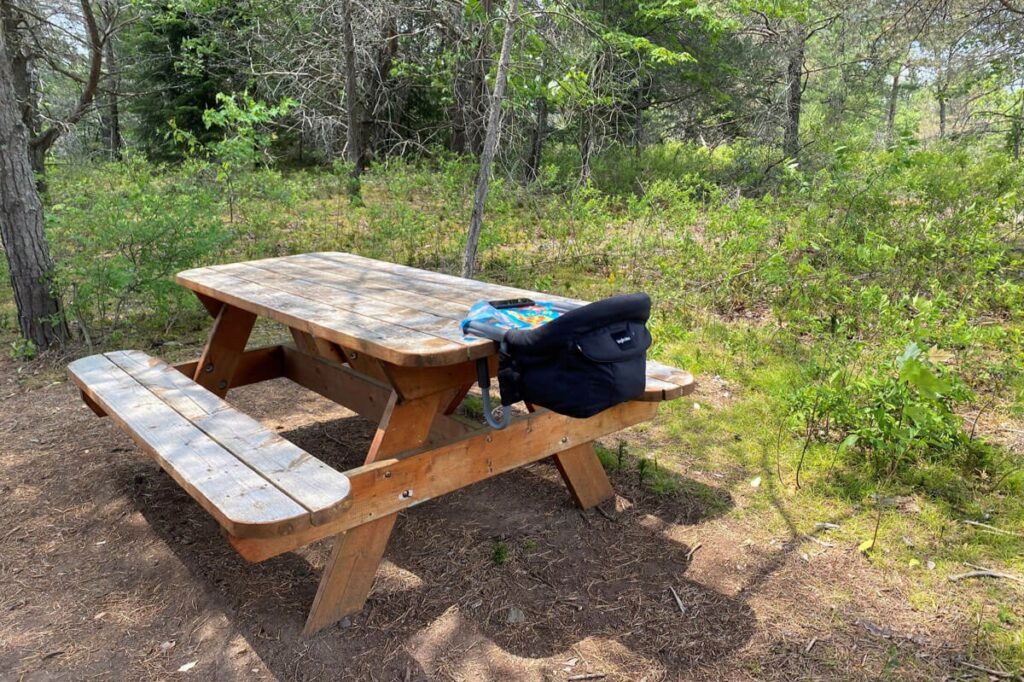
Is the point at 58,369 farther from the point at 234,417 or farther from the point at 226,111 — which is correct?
the point at 226,111

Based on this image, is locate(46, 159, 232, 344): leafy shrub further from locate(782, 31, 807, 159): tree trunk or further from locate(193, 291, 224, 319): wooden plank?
locate(782, 31, 807, 159): tree trunk

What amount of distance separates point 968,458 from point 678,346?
2103mm

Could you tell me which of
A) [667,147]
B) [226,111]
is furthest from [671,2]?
[226,111]

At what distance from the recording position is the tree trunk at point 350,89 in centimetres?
891

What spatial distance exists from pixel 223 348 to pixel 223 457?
1734 millimetres

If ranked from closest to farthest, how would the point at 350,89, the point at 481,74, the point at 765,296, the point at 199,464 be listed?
the point at 199,464
the point at 765,296
the point at 481,74
the point at 350,89

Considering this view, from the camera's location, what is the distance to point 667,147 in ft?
48.5

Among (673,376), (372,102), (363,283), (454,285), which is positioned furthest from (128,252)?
(372,102)

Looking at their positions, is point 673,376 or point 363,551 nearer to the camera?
point 363,551

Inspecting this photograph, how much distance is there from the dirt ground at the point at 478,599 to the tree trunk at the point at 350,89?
7113mm

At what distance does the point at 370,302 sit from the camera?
3.01 meters

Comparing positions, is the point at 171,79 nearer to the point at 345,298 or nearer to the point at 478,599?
the point at 345,298

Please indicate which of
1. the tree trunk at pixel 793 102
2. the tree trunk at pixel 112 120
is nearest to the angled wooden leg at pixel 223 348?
the tree trunk at pixel 793 102

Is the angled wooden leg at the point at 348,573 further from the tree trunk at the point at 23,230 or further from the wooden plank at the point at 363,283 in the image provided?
the tree trunk at the point at 23,230
